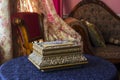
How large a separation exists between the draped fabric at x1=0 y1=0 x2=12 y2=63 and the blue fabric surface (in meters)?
0.70

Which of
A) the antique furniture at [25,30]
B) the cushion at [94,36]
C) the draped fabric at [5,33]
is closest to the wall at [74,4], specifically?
the cushion at [94,36]

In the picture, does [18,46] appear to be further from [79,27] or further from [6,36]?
[79,27]

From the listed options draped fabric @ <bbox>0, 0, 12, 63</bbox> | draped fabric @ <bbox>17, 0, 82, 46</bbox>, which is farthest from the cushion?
draped fabric @ <bbox>0, 0, 12, 63</bbox>

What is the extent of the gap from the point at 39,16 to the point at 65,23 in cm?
33

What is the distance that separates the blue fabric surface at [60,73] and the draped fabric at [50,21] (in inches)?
45.5

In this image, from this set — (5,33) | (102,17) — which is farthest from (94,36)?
(5,33)

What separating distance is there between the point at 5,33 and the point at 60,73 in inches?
41.1

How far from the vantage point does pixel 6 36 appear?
7.64 feet

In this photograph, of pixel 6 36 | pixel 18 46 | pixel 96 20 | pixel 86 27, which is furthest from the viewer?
pixel 96 20

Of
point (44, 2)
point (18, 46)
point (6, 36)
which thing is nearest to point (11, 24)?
point (6, 36)

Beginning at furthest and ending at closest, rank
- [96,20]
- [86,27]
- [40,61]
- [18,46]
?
[96,20] → [86,27] → [18,46] → [40,61]

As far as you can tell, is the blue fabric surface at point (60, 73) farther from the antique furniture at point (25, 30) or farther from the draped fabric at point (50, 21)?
the draped fabric at point (50, 21)

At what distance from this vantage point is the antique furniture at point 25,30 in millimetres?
2479

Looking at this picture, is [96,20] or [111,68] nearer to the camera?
[111,68]
